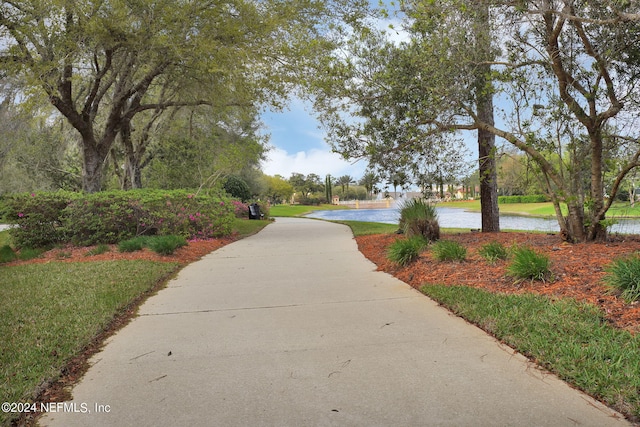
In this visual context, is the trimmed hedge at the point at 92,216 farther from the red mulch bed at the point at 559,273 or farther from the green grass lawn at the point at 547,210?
the green grass lawn at the point at 547,210

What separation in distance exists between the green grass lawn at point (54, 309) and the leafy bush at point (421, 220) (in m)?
5.19

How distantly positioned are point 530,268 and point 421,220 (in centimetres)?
421

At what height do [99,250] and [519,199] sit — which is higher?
[519,199]

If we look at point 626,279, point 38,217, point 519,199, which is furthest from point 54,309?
point 519,199

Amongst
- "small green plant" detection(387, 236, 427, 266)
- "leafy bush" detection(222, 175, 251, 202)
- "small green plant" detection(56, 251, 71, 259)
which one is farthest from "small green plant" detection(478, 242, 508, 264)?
"leafy bush" detection(222, 175, 251, 202)

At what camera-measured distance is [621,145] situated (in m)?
7.54

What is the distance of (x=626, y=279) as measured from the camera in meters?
4.18

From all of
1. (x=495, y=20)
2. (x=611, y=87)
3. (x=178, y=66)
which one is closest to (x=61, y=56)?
(x=178, y=66)

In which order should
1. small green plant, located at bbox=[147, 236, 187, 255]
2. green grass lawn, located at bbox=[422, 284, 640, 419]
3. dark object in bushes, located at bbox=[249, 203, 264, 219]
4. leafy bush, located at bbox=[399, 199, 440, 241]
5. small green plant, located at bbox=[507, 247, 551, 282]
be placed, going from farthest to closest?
dark object in bushes, located at bbox=[249, 203, 264, 219] → small green plant, located at bbox=[147, 236, 187, 255] → leafy bush, located at bbox=[399, 199, 440, 241] → small green plant, located at bbox=[507, 247, 551, 282] → green grass lawn, located at bbox=[422, 284, 640, 419]

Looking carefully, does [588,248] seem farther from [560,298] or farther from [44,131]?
[44,131]

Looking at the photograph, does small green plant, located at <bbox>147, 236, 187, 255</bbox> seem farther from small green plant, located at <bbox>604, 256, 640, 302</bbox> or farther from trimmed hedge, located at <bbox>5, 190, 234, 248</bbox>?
small green plant, located at <bbox>604, 256, 640, 302</bbox>

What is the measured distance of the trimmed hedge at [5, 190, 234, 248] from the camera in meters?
11.5

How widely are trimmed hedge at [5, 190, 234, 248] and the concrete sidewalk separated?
22.5ft

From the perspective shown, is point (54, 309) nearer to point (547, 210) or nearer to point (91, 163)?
point (91, 163)
